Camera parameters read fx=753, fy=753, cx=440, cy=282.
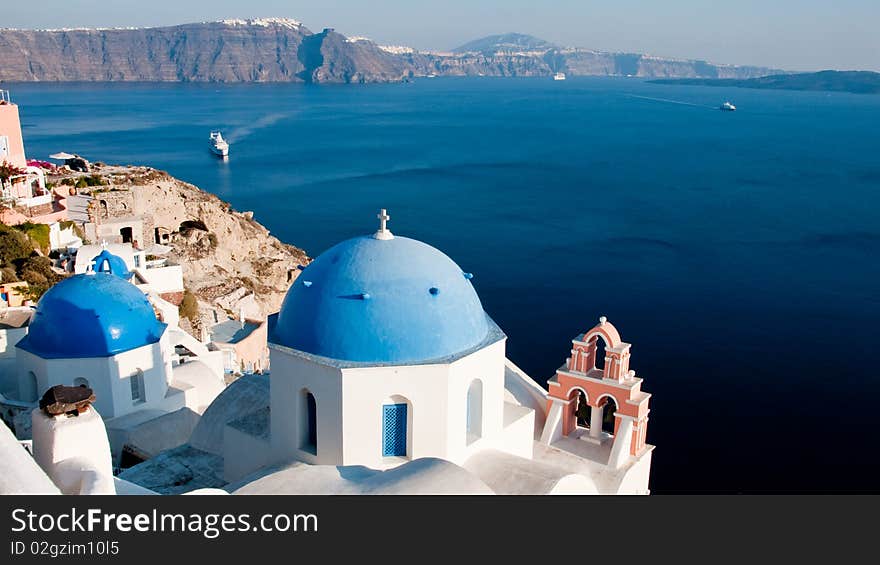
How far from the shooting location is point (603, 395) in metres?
12.2

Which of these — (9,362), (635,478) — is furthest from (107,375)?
(635,478)

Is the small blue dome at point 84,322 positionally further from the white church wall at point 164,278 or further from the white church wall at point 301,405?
the white church wall at point 164,278

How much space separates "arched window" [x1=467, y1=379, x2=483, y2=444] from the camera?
10172 millimetres

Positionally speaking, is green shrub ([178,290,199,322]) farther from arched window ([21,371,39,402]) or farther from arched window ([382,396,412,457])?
arched window ([382,396,412,457])

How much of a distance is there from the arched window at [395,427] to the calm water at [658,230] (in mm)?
14240

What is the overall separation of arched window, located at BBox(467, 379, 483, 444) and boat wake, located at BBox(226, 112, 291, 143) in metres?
78.9

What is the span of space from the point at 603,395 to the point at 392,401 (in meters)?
4.28

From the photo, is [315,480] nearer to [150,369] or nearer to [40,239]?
[150,369]

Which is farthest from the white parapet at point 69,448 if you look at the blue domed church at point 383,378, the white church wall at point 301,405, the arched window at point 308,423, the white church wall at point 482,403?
the white church wall at point 482,403

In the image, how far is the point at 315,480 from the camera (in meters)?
8.47

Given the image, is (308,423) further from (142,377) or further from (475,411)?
(142,377)

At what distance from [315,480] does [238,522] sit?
300cm

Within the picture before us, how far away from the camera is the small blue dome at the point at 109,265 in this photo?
18.1 metres

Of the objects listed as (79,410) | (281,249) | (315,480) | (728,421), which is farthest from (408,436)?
(281,249)
